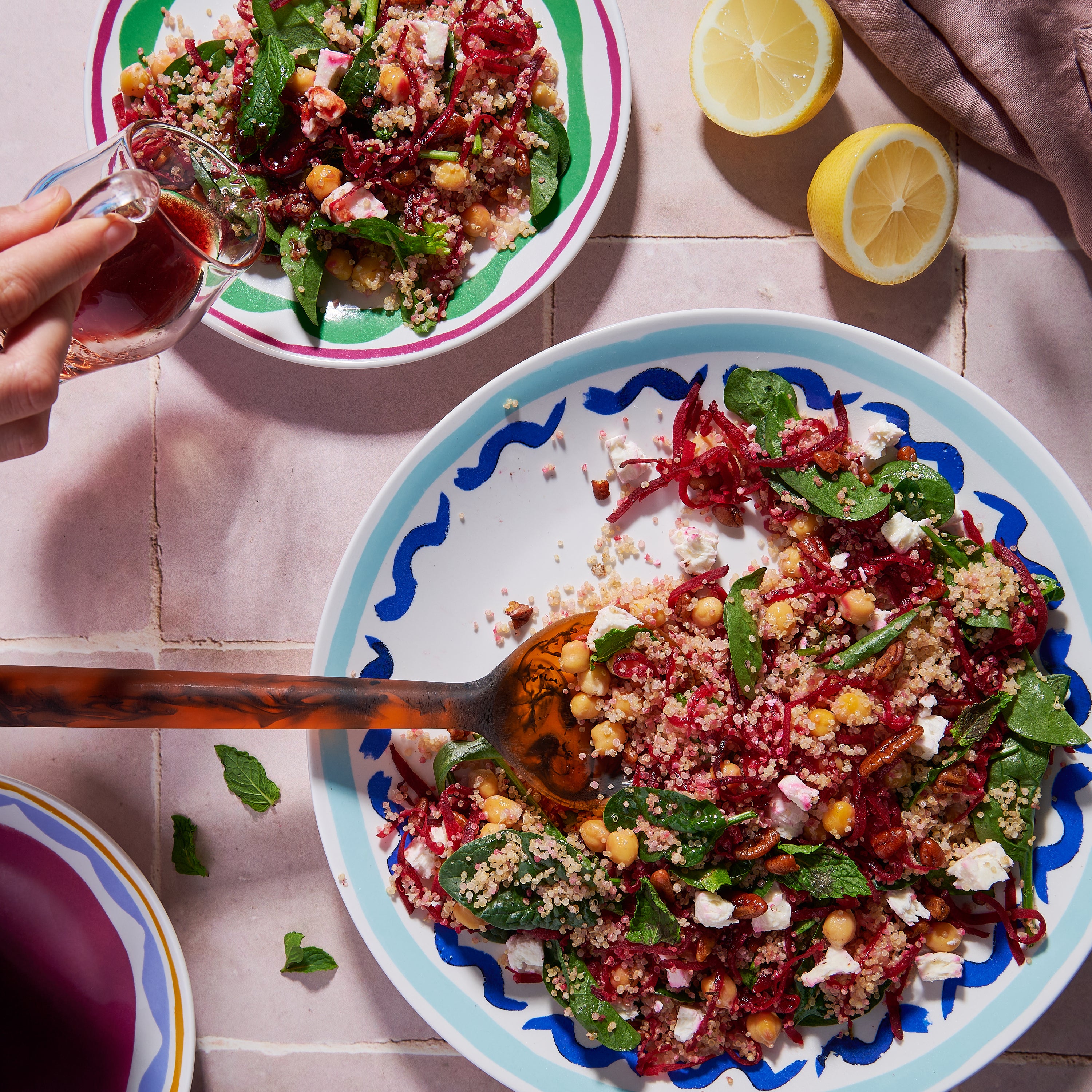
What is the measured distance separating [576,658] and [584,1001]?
0.59m

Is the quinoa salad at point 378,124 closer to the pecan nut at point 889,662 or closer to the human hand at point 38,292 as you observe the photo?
the human hand at point 38,292

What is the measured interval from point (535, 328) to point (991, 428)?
0.87m

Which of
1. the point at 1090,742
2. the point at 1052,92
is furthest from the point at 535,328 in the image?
the point at 1090,742

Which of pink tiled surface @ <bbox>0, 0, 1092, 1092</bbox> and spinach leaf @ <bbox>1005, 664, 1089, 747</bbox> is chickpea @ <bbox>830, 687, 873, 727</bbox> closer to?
spinach leaf @ <bbox>1005, 664, 1089, 747</bbox>

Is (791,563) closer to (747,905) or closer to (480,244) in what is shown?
(747,905)

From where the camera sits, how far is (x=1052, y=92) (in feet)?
5.06

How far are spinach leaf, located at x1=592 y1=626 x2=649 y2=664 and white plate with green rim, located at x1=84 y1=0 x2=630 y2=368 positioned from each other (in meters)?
0.60

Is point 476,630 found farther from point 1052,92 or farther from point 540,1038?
point 1052,92

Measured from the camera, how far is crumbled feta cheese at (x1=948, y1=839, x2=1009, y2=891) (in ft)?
4.50

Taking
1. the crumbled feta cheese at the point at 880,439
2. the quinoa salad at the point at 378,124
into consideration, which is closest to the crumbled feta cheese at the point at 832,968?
the crumbled feta cheese at the point at 880,439

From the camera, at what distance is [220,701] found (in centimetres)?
133

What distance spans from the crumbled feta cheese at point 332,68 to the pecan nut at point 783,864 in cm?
158

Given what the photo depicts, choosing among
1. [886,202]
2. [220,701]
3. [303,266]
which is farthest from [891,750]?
[303,266]

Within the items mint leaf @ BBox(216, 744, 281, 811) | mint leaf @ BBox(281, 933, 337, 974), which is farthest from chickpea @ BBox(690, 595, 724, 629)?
mint leaf @ BBox(281, 933, 337, 974)
